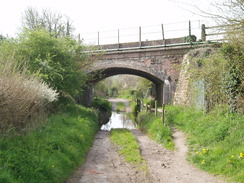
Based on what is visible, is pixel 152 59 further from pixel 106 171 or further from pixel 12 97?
pixel 12 97

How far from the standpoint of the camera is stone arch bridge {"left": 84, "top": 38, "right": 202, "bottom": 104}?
14289 millimetres

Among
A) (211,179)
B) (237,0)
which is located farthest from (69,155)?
(237,0)

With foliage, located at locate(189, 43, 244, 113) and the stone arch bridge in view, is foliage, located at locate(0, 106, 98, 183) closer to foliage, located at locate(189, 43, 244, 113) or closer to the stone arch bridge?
foliage, located at locate(189, 43, 244, 113)

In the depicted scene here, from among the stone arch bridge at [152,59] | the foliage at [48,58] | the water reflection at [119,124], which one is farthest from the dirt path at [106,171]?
the water reflection at [119,124]

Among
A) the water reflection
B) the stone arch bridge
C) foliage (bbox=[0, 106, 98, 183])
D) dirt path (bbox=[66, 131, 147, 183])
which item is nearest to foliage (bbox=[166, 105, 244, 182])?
dirt path (bbox=[66, 131, 147, 183])

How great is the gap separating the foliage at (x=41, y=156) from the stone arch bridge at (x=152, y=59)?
24.0 ft

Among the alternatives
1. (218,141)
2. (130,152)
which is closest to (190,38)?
(218,141)

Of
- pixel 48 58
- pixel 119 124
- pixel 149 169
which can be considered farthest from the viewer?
pixel 119 124

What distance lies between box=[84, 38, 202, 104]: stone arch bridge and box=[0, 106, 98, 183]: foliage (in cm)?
731

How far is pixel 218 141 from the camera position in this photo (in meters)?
6.50

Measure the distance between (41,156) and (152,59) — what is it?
11.3 m

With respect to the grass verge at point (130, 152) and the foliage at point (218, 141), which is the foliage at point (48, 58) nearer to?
the grass verge at point (130, 152)

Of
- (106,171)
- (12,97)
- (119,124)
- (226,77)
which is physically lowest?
(119,124)

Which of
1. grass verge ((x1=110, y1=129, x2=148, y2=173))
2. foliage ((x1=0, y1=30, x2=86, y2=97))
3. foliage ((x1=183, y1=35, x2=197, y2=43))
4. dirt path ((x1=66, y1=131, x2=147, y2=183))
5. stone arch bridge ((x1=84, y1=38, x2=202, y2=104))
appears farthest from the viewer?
stone arch bridge ((x1=84, y1=38, x2=202, y2=104))
